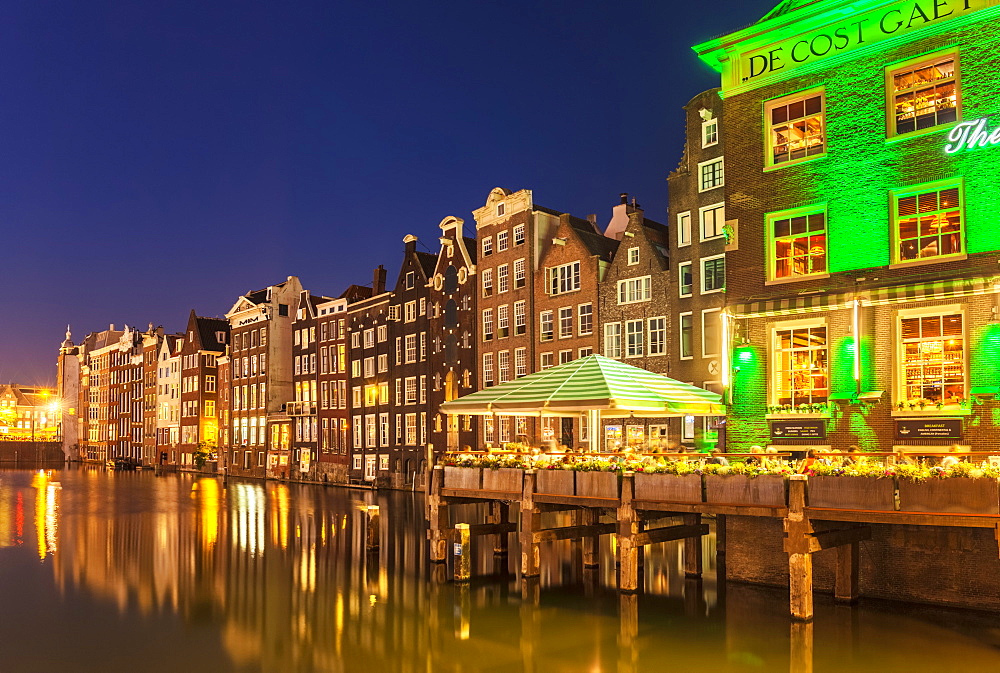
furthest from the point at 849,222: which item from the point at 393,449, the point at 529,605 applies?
the point at 393,449

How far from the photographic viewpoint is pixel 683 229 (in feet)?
160

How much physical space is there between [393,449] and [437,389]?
25.9ft

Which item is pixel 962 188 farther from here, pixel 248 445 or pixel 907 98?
pixel 248 445

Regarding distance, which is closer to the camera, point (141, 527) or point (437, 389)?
point (141, 527)

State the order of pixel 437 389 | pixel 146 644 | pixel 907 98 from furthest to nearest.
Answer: pixel 437 389, pixel 907 98, pixel 146 644

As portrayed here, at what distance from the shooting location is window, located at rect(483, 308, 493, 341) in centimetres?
6426

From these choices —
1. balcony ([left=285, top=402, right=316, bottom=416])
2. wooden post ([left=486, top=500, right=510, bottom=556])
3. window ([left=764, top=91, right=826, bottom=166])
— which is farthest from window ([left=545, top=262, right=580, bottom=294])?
balcony ([left=285, top=402, right=316, bottom=416])

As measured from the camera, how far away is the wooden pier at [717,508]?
18781 millimetres

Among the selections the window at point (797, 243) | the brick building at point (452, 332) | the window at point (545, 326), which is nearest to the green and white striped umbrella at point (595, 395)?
the window at point (797, 243)

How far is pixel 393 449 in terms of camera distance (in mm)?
74250

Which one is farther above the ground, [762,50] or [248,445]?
[762,50]

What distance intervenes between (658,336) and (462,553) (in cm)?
2561

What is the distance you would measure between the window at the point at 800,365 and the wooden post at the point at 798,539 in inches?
207

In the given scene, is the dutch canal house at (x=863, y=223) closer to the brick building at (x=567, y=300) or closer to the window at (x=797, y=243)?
the window at (x=797, y=243)
